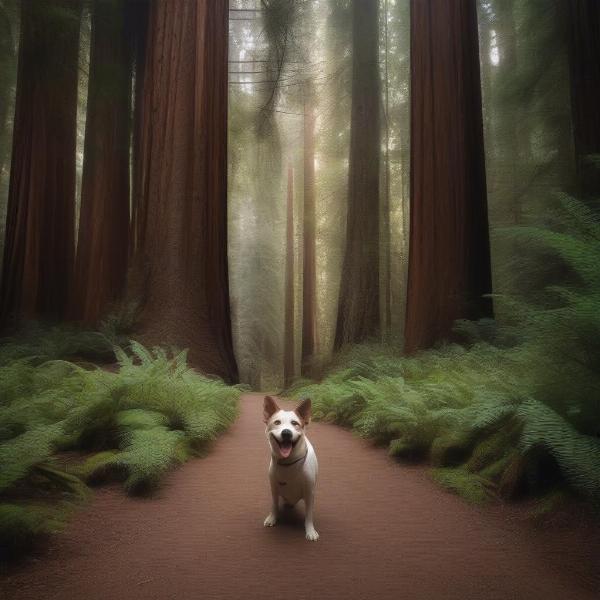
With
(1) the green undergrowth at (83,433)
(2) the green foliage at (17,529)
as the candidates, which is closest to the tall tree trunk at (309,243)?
(1) the green undergrowth at (83,433)

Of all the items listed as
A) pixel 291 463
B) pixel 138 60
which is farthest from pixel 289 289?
pixel 291 463

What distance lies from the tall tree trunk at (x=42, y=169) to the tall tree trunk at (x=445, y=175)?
8610mm

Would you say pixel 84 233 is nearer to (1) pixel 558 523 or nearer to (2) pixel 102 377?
(2) pixel 102 377

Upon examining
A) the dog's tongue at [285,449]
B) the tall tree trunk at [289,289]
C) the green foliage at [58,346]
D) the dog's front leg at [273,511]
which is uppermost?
the tall tree trunk at [289,289]

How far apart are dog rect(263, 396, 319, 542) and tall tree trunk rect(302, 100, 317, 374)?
15.3 meters

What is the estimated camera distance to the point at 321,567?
253 cm

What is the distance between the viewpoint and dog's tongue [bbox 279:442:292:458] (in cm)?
279

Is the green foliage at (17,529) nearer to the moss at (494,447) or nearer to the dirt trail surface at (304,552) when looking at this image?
the dirt trail surface at (304,552)

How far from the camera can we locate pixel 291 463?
9.59ft

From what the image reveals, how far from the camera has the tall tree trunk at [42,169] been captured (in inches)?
462

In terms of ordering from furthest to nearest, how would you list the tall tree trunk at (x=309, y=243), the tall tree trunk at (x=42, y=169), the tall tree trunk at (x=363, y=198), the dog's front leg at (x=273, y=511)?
the tall tree trunk at (x=309, y=243), the tall tree trunk at (x=363, y=198), the tall tree trunk at (x=42, y=169), the dog's front leg at (x=273, y=511)

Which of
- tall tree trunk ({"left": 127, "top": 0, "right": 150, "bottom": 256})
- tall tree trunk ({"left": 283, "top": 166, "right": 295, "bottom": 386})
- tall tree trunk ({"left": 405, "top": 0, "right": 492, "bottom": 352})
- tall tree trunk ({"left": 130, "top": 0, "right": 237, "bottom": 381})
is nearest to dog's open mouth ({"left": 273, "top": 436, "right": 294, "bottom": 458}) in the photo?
tall tree trunk ({"left": 130, "top": 0, "right": 237, "bottom": 381})

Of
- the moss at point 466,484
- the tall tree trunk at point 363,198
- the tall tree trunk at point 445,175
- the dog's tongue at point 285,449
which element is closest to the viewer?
the dog's tongue at point 285,449

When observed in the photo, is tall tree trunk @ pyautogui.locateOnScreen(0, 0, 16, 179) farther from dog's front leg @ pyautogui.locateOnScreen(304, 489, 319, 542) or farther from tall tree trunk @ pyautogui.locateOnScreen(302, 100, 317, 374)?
dog's front leg @ pyautogui.locateOnScreen(304, 489, 319, 542)
